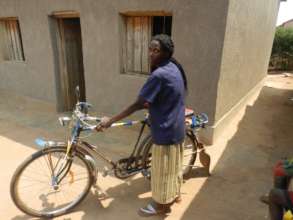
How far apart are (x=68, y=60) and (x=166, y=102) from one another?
4.70 m

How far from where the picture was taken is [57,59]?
612 cm

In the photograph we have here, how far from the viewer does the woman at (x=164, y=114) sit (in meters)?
2.20

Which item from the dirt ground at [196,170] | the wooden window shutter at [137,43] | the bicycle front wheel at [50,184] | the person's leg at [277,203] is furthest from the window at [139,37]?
the person's leg at [277,203]

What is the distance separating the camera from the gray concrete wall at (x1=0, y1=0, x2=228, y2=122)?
13.2 feet

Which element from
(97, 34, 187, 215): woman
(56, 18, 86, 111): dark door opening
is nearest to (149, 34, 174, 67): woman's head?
(97, 34, 187, 215): woman

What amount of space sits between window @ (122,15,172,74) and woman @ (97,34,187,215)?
8.13ft

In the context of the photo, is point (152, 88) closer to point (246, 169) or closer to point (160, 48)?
point (160, 48)

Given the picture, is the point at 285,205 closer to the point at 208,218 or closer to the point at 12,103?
the point at 208,218

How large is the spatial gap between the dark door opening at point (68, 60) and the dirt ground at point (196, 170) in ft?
1.83

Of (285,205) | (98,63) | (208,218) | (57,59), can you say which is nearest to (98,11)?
(98,63)

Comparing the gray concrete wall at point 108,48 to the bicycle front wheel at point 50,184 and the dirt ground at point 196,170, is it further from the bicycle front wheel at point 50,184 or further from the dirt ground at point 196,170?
the bicycle front wheel at point 50,184

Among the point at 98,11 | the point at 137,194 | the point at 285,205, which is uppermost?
the point at 98,11

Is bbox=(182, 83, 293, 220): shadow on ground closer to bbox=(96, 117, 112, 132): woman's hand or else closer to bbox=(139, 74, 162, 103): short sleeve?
bbox=(96, 117, 112, 132): woman's hand

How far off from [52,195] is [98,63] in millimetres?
3095
